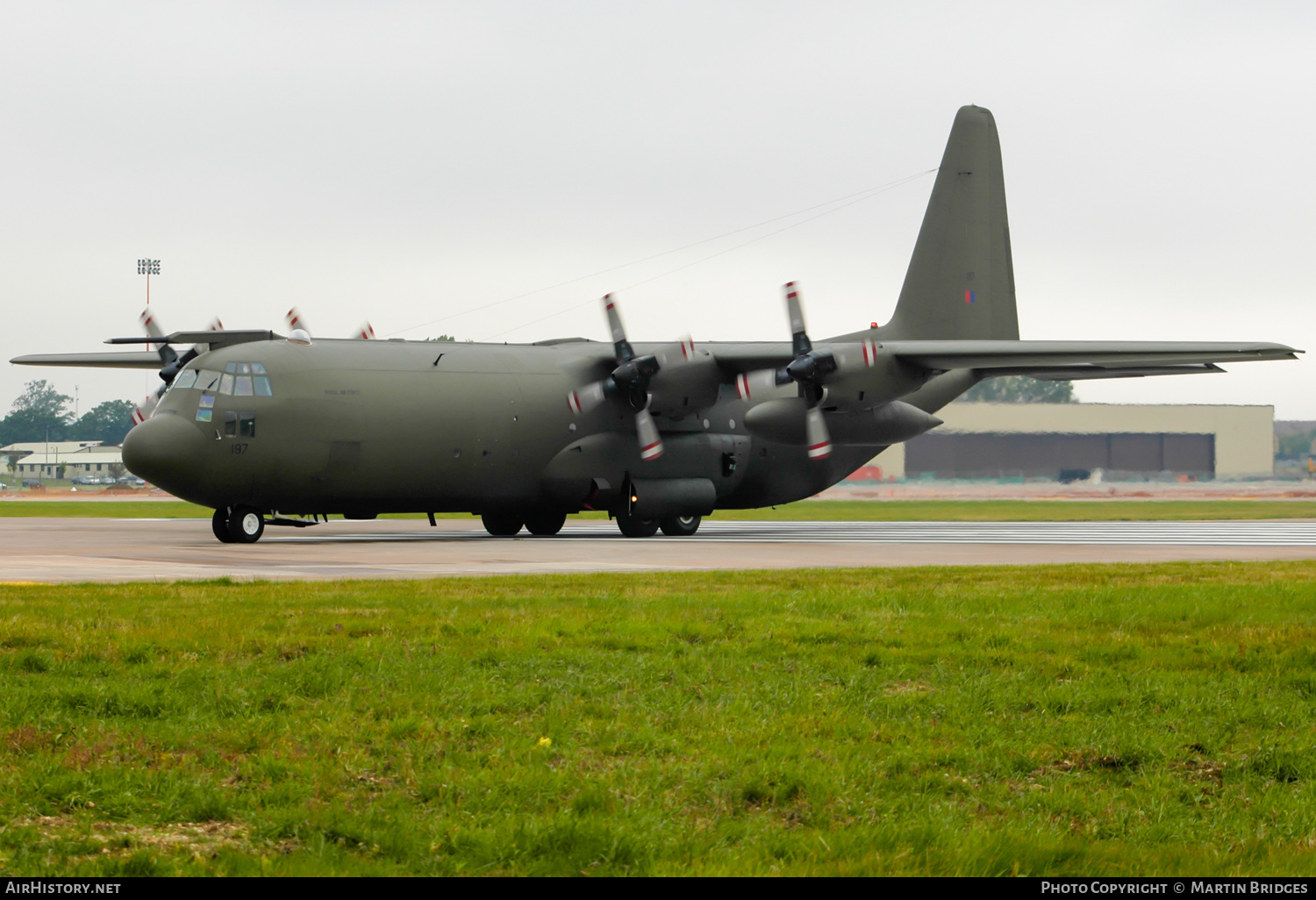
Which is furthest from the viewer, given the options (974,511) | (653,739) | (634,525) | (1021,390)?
(1021,390)

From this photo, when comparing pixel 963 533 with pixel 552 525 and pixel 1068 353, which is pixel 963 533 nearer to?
pixel 1068 353

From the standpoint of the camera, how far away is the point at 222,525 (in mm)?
27344

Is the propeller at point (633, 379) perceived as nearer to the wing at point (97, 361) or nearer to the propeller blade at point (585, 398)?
the propeller blade at point (585, 398)

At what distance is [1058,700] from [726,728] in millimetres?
2449

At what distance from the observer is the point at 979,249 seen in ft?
119

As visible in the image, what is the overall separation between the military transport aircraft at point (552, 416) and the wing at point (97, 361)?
10 cm

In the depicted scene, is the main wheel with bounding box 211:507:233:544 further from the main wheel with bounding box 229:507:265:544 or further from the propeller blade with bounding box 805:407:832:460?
the propeller blade with bounding box 805:407:832:460

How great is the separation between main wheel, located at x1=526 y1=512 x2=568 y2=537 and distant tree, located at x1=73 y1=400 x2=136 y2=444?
161 m

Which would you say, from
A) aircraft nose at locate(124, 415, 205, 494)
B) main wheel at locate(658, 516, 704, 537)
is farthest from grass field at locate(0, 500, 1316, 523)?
aircraft nose at locate(124, 415, 205, 494)

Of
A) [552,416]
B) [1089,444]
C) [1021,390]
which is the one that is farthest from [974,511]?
[1021,390]

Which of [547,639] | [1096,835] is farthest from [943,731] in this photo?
[547,639]

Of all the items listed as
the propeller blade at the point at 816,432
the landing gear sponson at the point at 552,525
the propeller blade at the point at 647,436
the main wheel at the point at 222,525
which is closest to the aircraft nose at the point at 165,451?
the main wheel at the point at 222,525

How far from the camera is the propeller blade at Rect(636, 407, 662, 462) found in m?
29.3

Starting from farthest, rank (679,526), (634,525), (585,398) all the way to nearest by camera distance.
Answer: (679,526) → (634,525) → (585,398)
